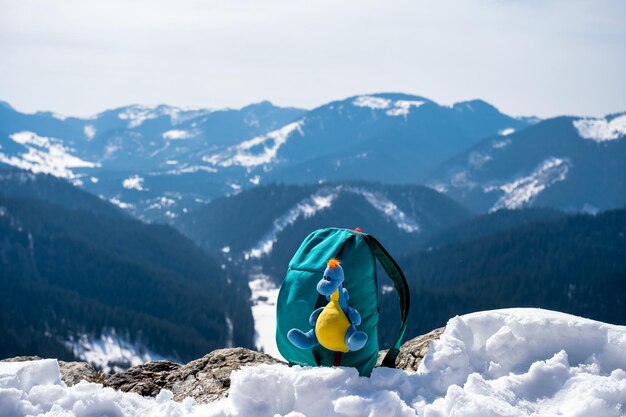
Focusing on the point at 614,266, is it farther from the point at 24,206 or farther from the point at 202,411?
the point at 24,206

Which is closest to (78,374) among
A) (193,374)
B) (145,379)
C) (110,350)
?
(145,379)

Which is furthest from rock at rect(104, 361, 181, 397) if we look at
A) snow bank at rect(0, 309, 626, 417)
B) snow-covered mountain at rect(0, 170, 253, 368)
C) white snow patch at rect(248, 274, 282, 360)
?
white snow patch at rect(248, 274, 282, 360)

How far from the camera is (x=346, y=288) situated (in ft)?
25.3

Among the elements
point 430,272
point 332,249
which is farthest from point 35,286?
point 332,249

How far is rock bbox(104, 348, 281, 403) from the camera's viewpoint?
8.77 meters

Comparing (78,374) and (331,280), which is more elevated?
(331,280)

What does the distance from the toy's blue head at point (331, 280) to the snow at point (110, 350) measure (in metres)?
116

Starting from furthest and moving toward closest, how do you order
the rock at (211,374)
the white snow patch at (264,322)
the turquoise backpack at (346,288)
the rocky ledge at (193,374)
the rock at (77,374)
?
the white snow patch at (264,322) → the rock at (77,374) → the rocky ledge at (193,374) → the rock at (211,374) → the turquoise backpack at (346,288)

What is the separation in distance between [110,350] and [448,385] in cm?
12490

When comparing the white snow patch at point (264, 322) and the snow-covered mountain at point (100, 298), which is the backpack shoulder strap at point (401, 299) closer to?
the snow-covered mountain at point (100, 298)

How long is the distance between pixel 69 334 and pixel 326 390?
5136 inches

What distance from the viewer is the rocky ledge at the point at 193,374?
8.85 meters

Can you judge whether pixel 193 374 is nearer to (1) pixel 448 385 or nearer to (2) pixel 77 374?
(2) pixel 77 374

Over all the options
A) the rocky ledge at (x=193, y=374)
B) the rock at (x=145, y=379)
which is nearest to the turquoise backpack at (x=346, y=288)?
the rocky ledge at (x=193, y=374)
